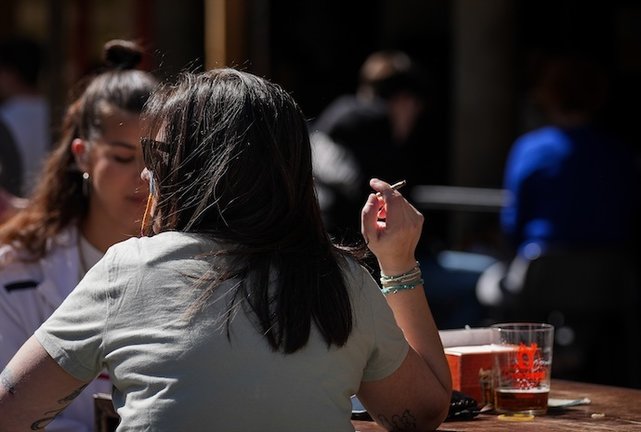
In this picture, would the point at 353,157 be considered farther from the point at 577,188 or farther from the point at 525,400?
the point at 525,400

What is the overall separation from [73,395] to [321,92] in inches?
280

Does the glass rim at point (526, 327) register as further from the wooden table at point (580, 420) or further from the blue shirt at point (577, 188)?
the blue shirt at point (577, 188)

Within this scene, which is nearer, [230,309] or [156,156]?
[230,309]

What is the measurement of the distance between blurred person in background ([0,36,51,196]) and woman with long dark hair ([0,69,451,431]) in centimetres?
385

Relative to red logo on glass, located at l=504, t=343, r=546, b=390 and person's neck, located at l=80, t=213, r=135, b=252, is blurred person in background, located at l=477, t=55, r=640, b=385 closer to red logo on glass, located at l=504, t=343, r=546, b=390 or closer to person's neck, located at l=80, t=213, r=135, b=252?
person's neck, located at l=80, t=213, r=135, b=252

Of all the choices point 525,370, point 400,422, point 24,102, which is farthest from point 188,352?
point 24,102

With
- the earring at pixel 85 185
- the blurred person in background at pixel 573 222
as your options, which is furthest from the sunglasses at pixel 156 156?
the blurred person in background at pixel 573 222

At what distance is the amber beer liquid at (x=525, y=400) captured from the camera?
241 centimetres

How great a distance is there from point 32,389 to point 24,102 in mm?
4645

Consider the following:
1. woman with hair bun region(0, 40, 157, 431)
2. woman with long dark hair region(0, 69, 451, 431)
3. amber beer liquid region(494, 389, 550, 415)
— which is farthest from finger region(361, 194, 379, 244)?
woman with hair bun region(0, 40, 157, 431)

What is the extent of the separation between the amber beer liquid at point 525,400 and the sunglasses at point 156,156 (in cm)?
82

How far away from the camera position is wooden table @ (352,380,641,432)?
89.5 inches

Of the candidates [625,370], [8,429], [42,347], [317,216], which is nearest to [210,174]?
[317,216]

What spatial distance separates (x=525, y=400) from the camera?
7.91 ft
